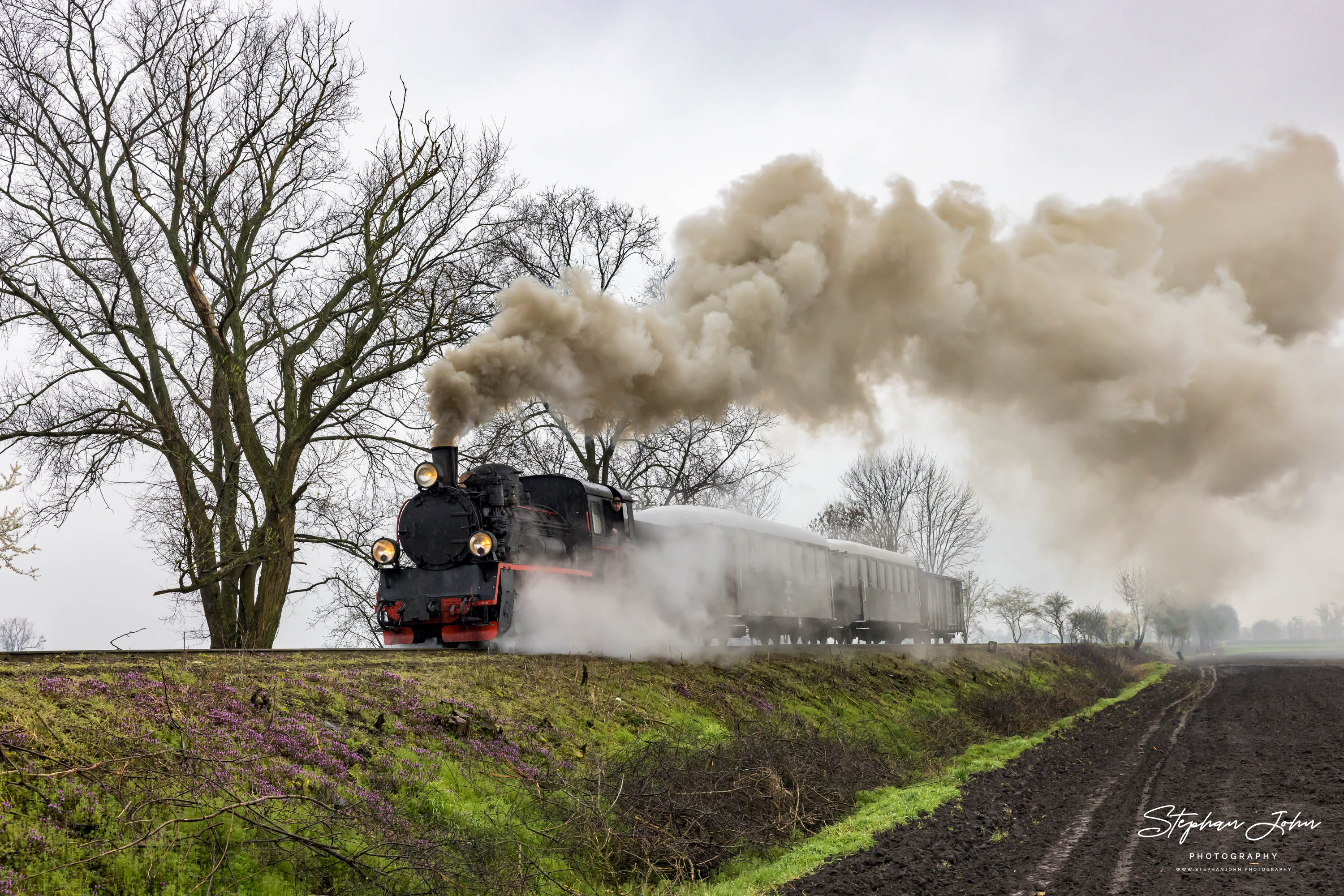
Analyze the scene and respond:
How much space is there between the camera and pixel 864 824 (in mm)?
9711

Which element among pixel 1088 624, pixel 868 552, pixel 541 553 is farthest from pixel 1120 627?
pixel 541 553

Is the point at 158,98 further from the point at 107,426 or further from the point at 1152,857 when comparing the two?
the point at 1152,857

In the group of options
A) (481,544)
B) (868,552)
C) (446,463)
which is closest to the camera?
(481,544)

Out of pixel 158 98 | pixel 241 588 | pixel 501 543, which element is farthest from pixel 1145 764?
pixel 158 98

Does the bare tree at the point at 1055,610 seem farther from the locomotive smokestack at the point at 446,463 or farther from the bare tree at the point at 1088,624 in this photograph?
the locomotive smokestack at the point at 446,463

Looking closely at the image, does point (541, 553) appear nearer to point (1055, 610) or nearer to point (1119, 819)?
point (1119, 819)

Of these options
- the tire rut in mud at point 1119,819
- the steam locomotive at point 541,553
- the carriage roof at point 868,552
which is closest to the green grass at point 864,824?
the tire rut in mud at point 1119,819

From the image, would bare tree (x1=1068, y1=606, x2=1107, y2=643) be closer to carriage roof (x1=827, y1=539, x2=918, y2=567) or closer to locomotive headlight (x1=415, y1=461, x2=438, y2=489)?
carriage roof (x1=827, y1=539, x2=918, y2=567)

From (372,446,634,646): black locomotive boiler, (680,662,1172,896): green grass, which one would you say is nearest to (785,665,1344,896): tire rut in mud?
(680,662,1172,896): green grass

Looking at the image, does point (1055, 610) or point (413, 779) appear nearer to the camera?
point (413, 779)

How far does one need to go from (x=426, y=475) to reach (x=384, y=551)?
4.05ft

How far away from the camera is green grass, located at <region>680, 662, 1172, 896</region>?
25.3 ft

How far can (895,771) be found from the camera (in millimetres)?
12547

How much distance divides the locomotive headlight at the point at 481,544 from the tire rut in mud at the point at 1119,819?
6065 millimetres
